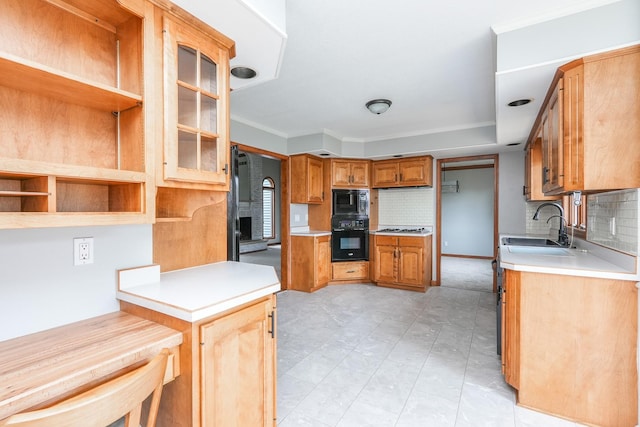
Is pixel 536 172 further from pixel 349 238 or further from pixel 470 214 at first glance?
pixel 470 214

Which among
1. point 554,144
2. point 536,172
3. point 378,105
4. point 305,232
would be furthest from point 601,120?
point 305,232

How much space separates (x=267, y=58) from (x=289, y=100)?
1.46m

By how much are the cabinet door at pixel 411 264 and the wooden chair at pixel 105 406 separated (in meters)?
4.09

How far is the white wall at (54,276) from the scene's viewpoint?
1.20 meters

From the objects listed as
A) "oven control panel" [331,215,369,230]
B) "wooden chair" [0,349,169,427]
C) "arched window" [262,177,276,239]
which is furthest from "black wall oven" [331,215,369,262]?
"arched window" [262,177,276,239]

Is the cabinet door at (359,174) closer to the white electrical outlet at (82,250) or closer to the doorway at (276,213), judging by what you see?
the doorway at (276,213)

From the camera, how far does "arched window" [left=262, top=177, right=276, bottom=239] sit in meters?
10.1

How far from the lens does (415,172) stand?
4.80 metres

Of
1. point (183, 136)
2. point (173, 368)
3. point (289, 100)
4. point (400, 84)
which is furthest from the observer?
point (289, 100)

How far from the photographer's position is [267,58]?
1.85 metres

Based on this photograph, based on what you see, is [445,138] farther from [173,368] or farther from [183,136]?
[173,368]

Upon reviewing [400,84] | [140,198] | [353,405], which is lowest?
[353,405]

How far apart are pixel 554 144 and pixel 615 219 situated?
0.61 m

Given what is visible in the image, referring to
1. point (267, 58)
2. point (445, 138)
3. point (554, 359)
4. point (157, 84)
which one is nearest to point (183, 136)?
point (157, 84)
